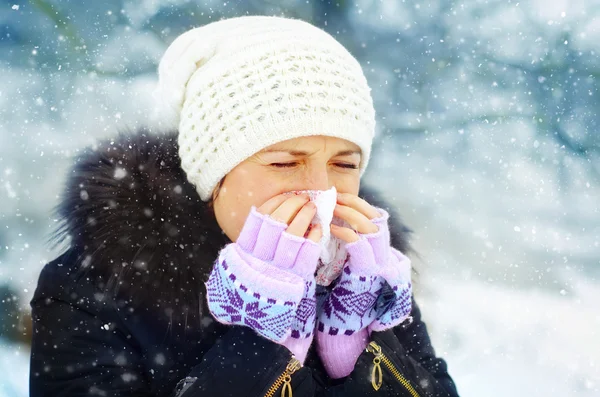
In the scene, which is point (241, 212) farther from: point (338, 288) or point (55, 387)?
point (55, 387)

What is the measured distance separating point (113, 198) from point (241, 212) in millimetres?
403

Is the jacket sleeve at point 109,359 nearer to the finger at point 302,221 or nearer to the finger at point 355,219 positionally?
the finger at point 302,221

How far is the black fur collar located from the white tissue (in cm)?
32

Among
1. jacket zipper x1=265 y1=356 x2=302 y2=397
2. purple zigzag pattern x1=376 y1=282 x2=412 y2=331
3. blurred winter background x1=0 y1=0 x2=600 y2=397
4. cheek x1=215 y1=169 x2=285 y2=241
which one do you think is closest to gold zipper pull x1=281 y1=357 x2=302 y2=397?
jacket zipper x1=265 y1=356 x2=302 y2=397

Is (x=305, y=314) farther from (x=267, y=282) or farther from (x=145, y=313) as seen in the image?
(x=145, y=313)

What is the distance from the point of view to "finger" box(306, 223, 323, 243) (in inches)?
55.0

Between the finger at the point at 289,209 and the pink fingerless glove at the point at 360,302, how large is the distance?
0.17m

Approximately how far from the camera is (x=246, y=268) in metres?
1.30

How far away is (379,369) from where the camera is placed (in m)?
1.42

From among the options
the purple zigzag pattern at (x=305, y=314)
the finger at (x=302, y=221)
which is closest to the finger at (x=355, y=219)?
the finger at (x=302, y=221)

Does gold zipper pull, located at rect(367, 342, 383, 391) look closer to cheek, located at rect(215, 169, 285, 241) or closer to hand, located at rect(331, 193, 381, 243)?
hand, located at rect(331, 193, 381, 243)

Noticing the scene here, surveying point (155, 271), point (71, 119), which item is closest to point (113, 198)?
point (155, 271)

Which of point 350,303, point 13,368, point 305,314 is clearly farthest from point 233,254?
point 13,368

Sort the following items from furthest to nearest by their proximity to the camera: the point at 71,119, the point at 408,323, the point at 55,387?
the point at 71,119, the point at 408,323, the point at 55,387
